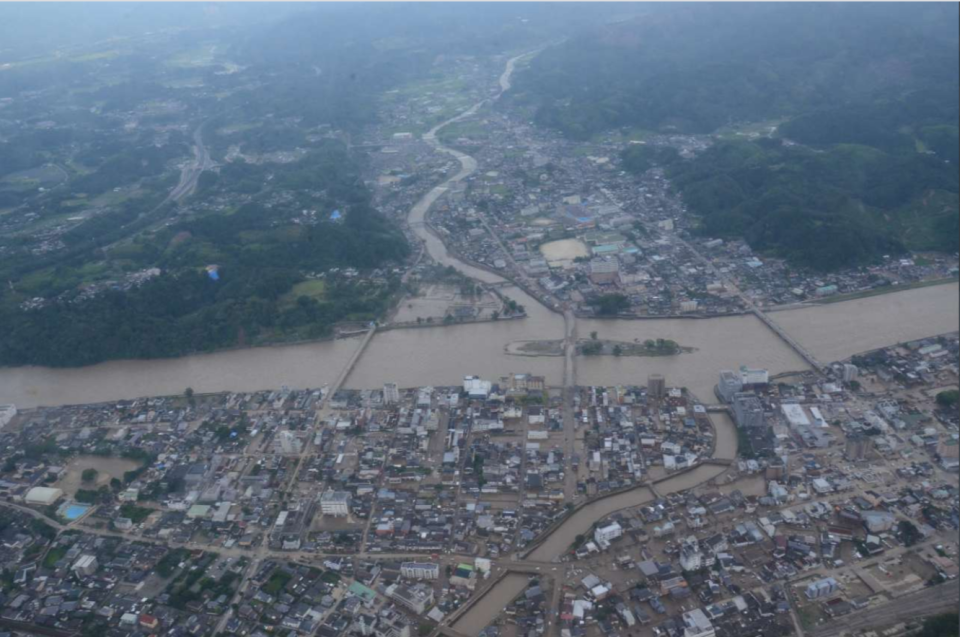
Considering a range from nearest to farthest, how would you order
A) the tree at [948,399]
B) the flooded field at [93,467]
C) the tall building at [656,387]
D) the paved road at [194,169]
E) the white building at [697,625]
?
1. the white building at [697,625]
2. the flooded field at [93,467]
3. the tree at [948,399]
4. the tall building at [656,387]
5. the paved road at [194,169]

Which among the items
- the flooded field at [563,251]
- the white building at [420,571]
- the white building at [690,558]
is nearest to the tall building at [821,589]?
the white building at [690,558]

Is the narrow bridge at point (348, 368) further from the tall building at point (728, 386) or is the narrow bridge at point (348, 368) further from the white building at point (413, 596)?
the tall building at point (728, 386)

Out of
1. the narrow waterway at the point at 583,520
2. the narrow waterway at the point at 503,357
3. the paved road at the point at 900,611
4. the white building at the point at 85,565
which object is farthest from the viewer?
the narrow waterway at the point at 503,357

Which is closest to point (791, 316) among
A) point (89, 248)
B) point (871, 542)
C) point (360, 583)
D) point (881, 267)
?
point (881, 267)

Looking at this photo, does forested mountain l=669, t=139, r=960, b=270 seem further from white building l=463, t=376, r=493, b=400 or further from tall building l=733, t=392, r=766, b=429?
white building l=463, t=376, r=493, b=400

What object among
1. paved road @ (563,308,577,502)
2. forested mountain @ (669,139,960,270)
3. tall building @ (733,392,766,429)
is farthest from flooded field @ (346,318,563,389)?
forested mountain @ (669,139,960,270)

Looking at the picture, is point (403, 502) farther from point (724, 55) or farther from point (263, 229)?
point (724, 55)

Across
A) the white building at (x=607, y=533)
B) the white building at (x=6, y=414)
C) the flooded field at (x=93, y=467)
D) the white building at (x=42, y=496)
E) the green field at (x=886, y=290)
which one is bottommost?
the green field at (x=886, y=290)

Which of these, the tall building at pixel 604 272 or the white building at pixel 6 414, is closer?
the white building at pixel 6 414
